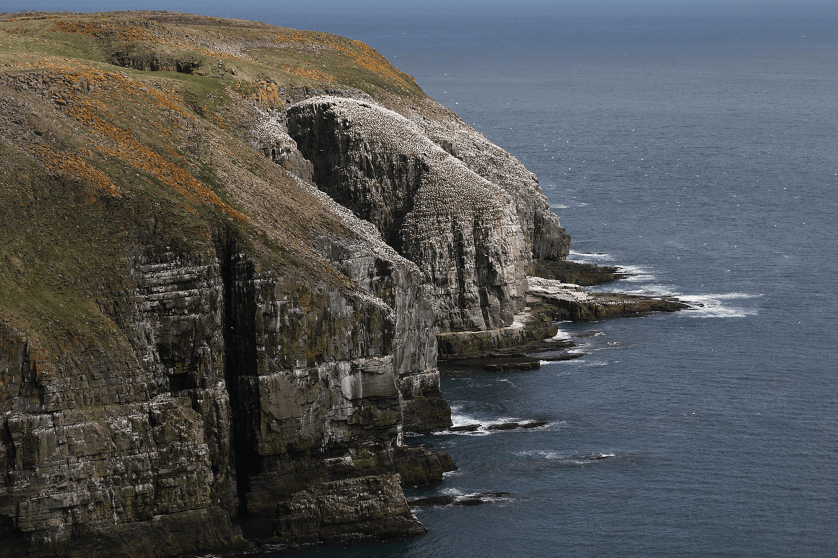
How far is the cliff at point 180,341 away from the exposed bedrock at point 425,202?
19.4 m

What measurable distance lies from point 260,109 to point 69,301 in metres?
51.9

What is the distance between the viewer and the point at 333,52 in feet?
506

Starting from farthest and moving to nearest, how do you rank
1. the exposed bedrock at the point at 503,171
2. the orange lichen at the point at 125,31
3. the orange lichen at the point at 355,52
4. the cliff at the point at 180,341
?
the orange lichen at the point at 355,52 → the exposed bedrock at the point at 503,171 → the orange lichen at the point at 125,31 → the cliff at the point at 180,341

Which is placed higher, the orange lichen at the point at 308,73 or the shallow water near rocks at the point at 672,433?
the orange lichen at the point at 308,73

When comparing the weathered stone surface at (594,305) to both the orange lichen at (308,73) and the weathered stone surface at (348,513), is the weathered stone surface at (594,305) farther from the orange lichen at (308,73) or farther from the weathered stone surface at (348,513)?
the weathered stone surface at (348,513)

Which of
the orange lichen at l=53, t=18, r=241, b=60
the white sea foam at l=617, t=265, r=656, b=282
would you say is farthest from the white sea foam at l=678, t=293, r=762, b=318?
the orange lichen at l=53, t=18, r=241, b=60

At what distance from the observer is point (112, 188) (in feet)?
264

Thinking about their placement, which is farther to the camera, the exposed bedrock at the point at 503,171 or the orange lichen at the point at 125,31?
the exposed bedrock at the point at 503,171

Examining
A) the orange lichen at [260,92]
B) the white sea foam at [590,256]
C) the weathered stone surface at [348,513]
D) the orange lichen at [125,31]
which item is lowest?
the weathered stone surface at [348,513]

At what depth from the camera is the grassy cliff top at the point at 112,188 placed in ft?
247

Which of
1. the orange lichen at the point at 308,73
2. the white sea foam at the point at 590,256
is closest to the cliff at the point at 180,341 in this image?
the orange lichen at the point at 308,73

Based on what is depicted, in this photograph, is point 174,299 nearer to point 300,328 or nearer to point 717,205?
point 300,328

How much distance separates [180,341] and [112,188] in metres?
11.0

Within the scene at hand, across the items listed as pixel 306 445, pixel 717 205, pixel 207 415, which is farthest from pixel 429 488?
pixel 717 205
